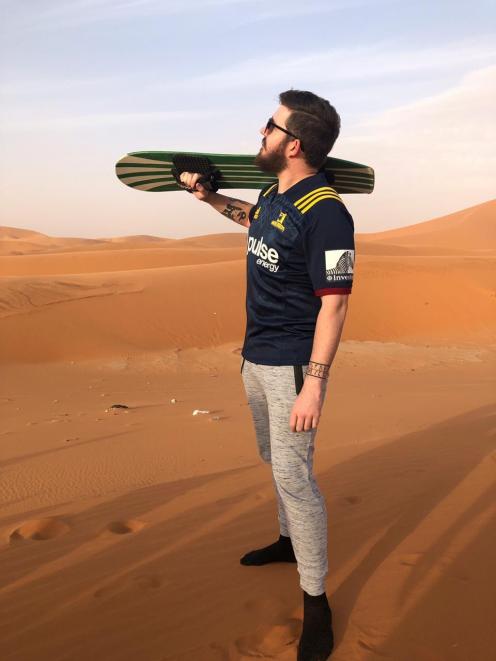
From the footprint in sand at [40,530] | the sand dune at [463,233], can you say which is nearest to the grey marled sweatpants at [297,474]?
the footprint in sand at [40,530]

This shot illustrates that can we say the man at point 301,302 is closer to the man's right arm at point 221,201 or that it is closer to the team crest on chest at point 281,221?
the team crest on chest at point 281,221

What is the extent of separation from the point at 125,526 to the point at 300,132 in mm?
2562

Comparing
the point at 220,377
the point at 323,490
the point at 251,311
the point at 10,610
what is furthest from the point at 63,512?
the point at 220,377

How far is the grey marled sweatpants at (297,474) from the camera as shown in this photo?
2432 mm

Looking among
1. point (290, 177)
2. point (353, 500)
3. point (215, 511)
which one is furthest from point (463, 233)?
point (290, 177)

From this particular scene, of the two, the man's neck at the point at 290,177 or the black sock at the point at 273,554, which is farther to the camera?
the black sock at the point at 273,554

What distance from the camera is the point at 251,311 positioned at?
2.57 meters

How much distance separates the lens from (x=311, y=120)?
230cm

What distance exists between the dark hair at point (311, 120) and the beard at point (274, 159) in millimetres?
91

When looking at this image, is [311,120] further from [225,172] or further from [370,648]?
[370,648]

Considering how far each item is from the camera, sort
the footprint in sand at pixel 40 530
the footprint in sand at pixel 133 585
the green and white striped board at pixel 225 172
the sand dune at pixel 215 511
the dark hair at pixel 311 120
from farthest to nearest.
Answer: the footprint in sand at pixel 40 530 < the green and white striped board at pixel 225 172 < the footprint in sand at pixel 133 585 < the sand dune at pixel 215 511 < the dark hair at pixel 311 120

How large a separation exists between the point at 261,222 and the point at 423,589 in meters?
1.86

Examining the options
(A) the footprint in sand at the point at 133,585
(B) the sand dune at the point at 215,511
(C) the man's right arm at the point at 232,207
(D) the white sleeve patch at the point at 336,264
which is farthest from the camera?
(C) the man's right arm at the point at 232,207

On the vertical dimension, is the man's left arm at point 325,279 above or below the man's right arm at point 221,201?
below
